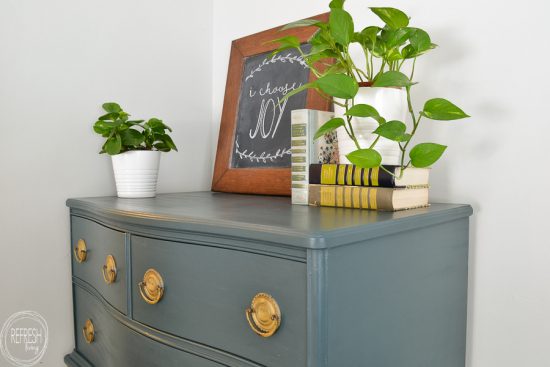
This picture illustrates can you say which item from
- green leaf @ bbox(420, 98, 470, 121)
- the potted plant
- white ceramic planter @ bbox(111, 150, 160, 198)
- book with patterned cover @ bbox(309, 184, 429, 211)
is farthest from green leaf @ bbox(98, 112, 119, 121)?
green leaf @ bbox(420, 98, 470, 121)

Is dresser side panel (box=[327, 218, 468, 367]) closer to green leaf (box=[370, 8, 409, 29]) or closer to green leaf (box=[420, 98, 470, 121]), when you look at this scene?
green leaf (box=[420, 98, 470, 121])

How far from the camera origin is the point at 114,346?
1.14m

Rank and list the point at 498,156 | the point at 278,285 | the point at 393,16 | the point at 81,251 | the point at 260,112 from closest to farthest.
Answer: the point at 278,285 < the point at 393,16 < the point at 498,156 < the point at 81,251 < the point at 260,112

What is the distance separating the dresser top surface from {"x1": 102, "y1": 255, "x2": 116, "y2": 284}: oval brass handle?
0.34 feet

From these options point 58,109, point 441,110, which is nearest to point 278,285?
point 441,110

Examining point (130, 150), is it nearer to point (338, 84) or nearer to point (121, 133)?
point (121, 133)

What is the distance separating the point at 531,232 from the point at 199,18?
4.27ft

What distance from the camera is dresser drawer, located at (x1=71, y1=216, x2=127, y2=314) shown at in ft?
3.55

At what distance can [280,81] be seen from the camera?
147 cm

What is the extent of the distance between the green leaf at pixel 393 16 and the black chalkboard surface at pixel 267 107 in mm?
452

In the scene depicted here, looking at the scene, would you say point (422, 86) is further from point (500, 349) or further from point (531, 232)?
point (500, 349)

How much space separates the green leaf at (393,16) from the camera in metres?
0.93

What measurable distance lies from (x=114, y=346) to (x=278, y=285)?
608 mm

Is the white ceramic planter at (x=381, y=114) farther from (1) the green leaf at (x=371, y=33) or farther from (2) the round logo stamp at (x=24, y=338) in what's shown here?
(2) the round logo stamp at (x=24, y=338)
